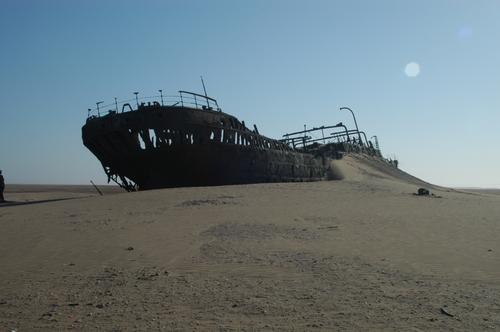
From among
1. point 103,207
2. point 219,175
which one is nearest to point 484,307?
point 103,207

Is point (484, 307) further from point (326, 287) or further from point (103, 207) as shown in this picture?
point (103, 207)

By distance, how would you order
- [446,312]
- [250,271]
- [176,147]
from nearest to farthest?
[446,312] → [250,271] → [176,147]

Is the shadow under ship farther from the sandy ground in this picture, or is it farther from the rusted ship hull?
the sandy ground

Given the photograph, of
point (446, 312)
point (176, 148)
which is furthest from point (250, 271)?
point (176, 148)

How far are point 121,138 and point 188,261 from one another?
13.7m

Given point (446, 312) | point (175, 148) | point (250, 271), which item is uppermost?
point (175, 148)

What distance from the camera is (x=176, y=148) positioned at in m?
17.8

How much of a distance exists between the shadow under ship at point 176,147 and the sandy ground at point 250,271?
7.88 m

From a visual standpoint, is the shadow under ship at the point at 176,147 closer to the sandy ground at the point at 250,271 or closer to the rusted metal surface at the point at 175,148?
the rusted metal surface at the point at 175,148

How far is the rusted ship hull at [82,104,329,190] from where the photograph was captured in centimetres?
1770

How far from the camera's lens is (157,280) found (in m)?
4.77

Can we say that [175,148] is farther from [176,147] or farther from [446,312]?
[446,312]

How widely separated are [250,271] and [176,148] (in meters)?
13.1

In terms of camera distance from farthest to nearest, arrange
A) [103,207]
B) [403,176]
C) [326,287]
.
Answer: [403,176]
[103,207]
[326,287]
